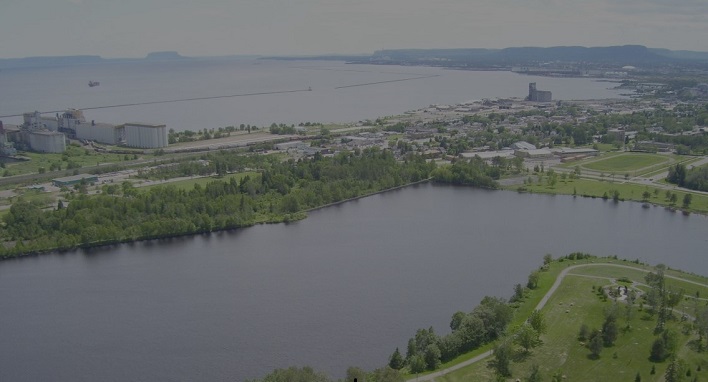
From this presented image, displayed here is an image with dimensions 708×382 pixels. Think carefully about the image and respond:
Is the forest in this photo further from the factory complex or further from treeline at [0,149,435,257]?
the factory complex

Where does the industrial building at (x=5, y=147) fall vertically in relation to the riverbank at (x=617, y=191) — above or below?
above

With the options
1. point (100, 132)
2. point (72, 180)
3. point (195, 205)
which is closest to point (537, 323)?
point (195, 205)

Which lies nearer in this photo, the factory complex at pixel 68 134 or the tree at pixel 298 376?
the tree at pixel 298 376

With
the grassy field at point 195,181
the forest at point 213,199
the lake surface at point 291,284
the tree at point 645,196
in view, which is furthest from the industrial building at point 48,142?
the tree at point 645,196

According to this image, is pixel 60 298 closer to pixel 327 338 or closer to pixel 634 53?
pixel 327 338

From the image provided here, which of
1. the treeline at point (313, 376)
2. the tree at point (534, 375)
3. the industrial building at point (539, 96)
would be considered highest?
the industrial building at point (539, 96)

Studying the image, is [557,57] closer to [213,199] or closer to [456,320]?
[213,199]

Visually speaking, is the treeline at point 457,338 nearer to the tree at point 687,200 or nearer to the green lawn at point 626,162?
the tree at point 687,200
